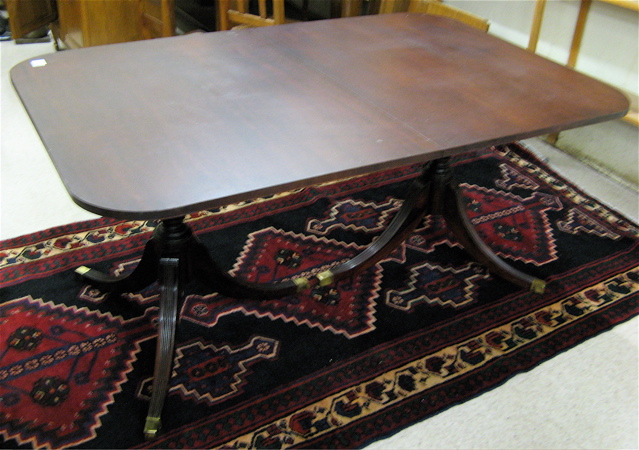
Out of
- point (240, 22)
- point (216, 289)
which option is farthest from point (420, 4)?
point (216, 289)

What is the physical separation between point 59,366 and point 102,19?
216 centimetres

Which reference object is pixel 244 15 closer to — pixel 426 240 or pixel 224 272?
pixel 426 240

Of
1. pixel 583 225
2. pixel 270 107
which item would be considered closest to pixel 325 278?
pixel 270 107

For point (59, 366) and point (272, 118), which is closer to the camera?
point (272, 118)

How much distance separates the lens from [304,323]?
185 cm

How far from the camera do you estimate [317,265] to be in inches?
81.7

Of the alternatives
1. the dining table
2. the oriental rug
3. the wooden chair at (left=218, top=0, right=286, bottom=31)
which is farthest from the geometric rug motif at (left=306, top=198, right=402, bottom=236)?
the wooden chair at (left=218, top=0, right=286, bottom=31)

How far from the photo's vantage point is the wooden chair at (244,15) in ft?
9.36

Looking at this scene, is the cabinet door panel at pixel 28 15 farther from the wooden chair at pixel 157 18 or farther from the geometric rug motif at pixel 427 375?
the geometric rug motif at pixel 427 375

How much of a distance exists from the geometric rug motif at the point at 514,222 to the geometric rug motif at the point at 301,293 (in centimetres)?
52

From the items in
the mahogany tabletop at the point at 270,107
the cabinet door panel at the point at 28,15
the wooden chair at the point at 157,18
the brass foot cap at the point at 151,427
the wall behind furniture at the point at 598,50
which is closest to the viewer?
the mahogany tabletop at the point at 270,107

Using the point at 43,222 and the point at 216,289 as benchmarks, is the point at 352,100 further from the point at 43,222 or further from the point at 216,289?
the point at 43,222

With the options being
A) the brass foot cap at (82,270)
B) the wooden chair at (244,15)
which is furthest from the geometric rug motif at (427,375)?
the wooden chair at (244,15)

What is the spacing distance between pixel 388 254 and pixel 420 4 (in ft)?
4.32
